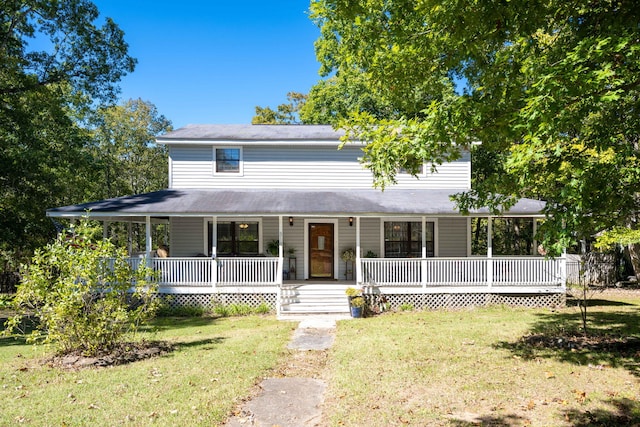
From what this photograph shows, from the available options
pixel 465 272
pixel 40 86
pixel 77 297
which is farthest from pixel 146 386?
pixel 40 86

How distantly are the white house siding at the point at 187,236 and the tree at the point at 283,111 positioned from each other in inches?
949

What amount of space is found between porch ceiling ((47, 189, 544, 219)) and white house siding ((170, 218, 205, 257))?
3.42ft

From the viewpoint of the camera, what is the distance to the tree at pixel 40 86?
1593cm

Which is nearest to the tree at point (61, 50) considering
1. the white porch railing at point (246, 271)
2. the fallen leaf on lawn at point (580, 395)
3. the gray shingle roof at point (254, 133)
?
the gray shingle roof at point (254, 133)

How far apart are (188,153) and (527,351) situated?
1344 centimetres

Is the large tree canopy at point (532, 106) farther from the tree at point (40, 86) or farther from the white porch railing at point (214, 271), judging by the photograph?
the tree at point (40, 86)

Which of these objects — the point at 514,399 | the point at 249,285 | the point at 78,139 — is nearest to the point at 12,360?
the point at 249,285

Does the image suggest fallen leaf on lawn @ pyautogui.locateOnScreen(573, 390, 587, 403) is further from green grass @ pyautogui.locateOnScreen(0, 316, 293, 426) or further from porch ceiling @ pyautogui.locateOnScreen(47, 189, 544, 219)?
porch ceiling @ pyautogui.locateOnScreen(47, 189, 544, 219)

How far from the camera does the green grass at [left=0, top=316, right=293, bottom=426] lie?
17.2 ft

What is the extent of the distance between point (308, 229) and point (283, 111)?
25.7 metres

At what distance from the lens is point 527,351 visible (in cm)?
835

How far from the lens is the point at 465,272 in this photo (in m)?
14.0

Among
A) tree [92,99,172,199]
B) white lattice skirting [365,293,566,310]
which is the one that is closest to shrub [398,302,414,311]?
white lattice skirting [365,293,566,310]

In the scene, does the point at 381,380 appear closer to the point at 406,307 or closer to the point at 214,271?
the point at 406,307
